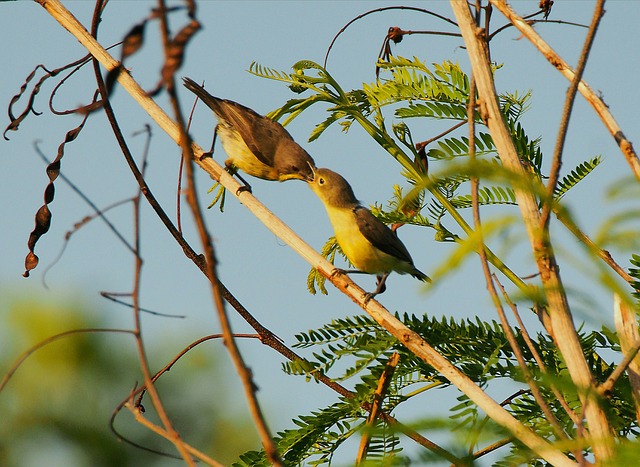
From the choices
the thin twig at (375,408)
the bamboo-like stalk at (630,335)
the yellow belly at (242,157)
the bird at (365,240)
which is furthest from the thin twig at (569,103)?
the yellow belly at (242,157)

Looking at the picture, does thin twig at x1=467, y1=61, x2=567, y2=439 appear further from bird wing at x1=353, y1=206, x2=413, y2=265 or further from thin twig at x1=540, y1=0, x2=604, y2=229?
bird wing at x1=353, y1=206, x2=413, y2=265

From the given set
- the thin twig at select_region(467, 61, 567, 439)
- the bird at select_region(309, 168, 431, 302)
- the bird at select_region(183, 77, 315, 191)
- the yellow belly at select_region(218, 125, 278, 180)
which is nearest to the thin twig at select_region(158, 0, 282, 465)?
the thin twig at select_region(467, 61, 567, 439)

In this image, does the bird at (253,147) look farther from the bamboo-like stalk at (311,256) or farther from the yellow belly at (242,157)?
the bamboo-like stalk at (311,256)

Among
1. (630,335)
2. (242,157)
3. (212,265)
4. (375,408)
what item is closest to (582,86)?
(630,335)

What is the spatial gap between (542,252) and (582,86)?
823 millimetres

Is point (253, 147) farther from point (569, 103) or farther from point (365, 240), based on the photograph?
point (569, 103)

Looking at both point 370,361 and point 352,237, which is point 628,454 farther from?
point 352,237

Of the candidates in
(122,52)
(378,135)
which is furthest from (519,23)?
(122,52)

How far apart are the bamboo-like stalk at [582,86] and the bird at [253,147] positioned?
14.4ft

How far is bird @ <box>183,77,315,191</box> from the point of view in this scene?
21.3 ft

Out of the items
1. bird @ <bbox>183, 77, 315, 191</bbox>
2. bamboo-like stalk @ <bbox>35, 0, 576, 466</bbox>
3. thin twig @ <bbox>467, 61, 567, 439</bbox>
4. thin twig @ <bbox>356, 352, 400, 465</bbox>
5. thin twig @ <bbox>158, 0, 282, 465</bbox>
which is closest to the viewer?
thin twig @ <bbox>158, 0, 282, 465</bbox>

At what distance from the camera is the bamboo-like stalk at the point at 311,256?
1.60 m

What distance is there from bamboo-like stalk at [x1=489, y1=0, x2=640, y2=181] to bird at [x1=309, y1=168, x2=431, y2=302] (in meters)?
2.59

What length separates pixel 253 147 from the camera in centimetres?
643
